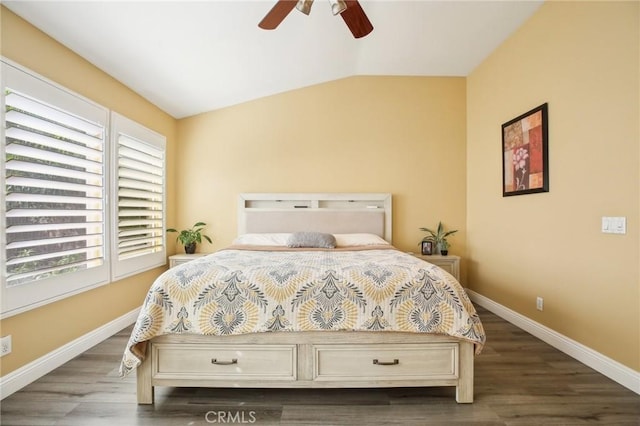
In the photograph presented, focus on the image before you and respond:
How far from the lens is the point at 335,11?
1899 mm

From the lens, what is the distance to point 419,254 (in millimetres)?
3846

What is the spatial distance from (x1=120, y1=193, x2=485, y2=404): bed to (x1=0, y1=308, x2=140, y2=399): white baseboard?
88 centimetres

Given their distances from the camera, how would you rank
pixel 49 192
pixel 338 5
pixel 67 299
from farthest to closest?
pixel 67 299
pixel 49 192
pixel 338 5

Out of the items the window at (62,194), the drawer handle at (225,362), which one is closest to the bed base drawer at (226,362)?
the drawer handle at (225,362)

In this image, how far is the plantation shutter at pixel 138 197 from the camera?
114 inches

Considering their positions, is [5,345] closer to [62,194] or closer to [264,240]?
[62,194]

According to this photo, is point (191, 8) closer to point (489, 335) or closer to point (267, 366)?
point (267, 366)

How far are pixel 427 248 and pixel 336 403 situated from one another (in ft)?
8.00

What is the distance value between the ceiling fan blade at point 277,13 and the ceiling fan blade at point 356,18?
0.35 m

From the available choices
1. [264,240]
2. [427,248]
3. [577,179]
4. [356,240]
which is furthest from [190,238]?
[577,179]

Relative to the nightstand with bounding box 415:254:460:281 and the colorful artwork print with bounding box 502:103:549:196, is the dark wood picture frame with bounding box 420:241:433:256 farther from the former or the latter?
the colorful artwork print with bounding box 502:103:549:196

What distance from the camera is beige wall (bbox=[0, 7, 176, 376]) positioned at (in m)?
1.93

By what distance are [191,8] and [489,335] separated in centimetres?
379

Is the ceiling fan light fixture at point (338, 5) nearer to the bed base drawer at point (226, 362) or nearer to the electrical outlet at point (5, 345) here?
the bed base drawer at point (226, 362)
